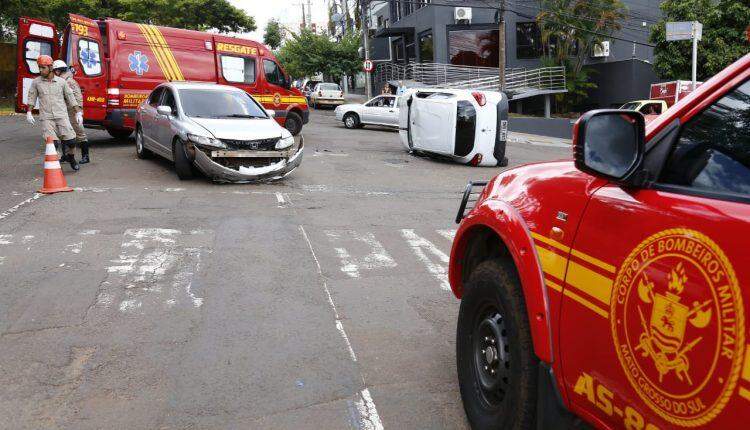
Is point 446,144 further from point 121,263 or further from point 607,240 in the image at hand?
point 607,240

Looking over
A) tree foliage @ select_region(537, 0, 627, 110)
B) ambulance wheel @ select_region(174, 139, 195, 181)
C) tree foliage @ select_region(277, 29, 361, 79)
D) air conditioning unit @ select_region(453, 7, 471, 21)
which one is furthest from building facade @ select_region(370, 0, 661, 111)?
ambulance wheel @ select_region(174, 139, 195, 181)

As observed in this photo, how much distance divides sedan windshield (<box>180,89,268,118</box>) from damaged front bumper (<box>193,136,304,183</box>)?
1158 millimetres

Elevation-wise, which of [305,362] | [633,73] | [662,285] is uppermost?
[633,73]

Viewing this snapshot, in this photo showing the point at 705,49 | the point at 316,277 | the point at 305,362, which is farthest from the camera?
the point at 705,49

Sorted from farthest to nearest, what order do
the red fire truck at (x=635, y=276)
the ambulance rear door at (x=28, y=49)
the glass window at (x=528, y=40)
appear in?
the glass window at (x=528, y=40) < the ambulance rear door at (x=28, y=49) < the red fire truck at (x=635, y=276)

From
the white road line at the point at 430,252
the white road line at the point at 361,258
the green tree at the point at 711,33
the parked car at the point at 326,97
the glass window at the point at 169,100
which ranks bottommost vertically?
the white road line at the point at 430,252

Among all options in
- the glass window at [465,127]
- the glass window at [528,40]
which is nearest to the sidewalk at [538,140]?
the glass window at [528,40]

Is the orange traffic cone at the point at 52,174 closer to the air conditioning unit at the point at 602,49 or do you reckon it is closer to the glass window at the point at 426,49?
the glass window at the point at 426,49

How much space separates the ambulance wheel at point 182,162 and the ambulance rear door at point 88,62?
17.1 feet

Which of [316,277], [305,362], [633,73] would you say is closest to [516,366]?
[305,362]

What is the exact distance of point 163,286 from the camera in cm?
556

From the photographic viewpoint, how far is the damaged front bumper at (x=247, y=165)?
10.5m

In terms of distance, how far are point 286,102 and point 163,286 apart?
14.9 meters

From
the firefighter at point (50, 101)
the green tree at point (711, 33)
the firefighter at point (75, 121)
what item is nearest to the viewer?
the firefighter at point (50, 101)
